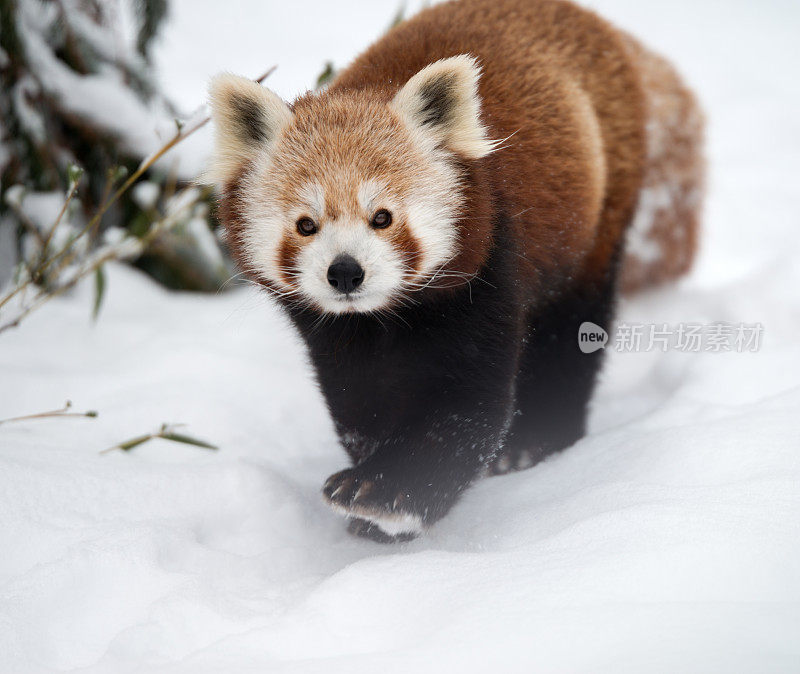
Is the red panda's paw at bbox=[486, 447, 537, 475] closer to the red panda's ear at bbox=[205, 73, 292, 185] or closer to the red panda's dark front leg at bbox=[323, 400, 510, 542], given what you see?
the red panda's dark front leg at bbox=[323, 400, 510, 542]

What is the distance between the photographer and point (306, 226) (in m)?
2.01

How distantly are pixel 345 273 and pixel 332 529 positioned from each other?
0.87m

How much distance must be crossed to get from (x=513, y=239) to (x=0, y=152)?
2641mm

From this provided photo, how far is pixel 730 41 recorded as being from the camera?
8.86m

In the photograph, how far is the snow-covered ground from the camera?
1.52 metres

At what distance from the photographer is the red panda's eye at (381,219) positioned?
1972 mm

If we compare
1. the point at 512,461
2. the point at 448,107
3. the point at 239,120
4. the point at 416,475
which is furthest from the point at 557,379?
the point at 239,120

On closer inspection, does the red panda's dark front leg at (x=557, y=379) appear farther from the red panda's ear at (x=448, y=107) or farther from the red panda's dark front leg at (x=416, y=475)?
the red panda's ear at (x=448, y=107)

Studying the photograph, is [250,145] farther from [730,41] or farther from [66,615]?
[730,41]

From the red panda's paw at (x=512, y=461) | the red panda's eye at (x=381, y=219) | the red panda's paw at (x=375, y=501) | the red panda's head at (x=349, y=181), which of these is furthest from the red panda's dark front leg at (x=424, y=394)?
the red panda's paw at (x=512, y=461)

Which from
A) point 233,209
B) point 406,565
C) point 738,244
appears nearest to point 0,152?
point 233,209

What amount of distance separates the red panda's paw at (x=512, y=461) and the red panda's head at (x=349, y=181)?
0.92m

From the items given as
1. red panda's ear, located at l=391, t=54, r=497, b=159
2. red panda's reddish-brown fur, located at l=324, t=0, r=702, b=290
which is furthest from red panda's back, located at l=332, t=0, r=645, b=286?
red panda's ear, located at l=391, t=54, r=497, b=159

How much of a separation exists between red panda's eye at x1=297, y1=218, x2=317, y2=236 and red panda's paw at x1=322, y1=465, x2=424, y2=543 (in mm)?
681
